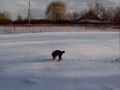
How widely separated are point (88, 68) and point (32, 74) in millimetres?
2555

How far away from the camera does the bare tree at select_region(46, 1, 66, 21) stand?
90.6m

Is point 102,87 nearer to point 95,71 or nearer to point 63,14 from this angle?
point 95,71

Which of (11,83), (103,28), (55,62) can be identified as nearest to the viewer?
(11,83)

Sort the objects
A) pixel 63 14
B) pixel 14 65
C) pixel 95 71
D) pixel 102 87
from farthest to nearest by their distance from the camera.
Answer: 1. pixel 63 14
2. pixel 14 65
3. pixel 95 71
4. pixel 102 87

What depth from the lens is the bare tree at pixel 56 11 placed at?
297ft

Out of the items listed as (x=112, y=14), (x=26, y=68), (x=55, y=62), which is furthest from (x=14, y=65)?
(x=112, y=14)

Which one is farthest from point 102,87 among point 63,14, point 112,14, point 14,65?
point 112,14

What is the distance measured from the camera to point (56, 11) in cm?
9162

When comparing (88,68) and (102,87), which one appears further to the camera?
(88,68)

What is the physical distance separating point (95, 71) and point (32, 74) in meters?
2.40

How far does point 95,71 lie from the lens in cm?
1262

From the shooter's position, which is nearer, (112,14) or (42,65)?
(42,65)

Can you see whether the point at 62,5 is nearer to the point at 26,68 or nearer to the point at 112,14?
the point at 112,14

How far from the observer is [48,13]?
9300 cm
